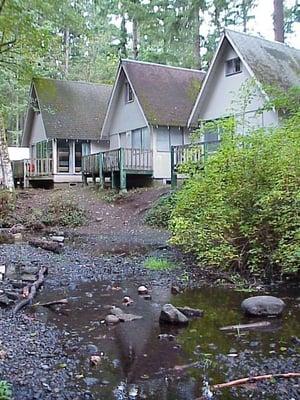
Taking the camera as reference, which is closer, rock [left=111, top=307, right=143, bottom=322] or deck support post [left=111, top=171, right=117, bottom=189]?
rock [left=111, top=307, right=143, bottom=322]

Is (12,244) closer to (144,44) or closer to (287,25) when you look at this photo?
(287,25)

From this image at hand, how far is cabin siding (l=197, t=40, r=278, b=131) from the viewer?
1975 centimetres

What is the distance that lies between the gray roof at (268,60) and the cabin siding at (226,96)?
0.43m

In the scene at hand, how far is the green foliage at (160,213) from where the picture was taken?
17.5m

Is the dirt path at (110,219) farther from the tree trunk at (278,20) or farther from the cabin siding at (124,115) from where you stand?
the tree trunk at (278,20)

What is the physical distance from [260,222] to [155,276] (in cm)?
230

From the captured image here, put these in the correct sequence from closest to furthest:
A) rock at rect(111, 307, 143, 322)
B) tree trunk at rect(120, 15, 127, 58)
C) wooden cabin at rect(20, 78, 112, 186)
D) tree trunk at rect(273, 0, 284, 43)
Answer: rock at rect(111, 307, 143, 322) → tree trunk at rect(273, 0, 284, 43) → wooden cabin at rect(20, 78, 112, 186) → tree trunk at rect(120, 15, 127, 58)

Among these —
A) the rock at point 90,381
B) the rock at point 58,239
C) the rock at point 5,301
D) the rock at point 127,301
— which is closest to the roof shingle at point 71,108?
the rock at point 58,239

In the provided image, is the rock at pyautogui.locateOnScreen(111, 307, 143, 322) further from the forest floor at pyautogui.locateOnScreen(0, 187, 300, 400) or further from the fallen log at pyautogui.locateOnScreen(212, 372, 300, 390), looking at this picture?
the fallen log at pyautogui.locateOnScreen(212, 372, 300, 390)

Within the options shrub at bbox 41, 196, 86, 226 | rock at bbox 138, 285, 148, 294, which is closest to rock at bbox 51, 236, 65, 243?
shrub at bbox 41, 196, 86, 226

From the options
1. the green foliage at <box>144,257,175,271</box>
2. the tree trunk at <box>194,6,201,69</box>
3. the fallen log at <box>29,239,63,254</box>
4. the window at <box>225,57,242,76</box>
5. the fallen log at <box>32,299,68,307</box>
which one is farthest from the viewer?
the tree trunk at <box>194,6,201,69</box>

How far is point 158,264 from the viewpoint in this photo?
1070 centimetres

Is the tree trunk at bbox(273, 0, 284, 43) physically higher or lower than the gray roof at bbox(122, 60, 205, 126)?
higher

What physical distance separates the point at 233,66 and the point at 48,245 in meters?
12.0
